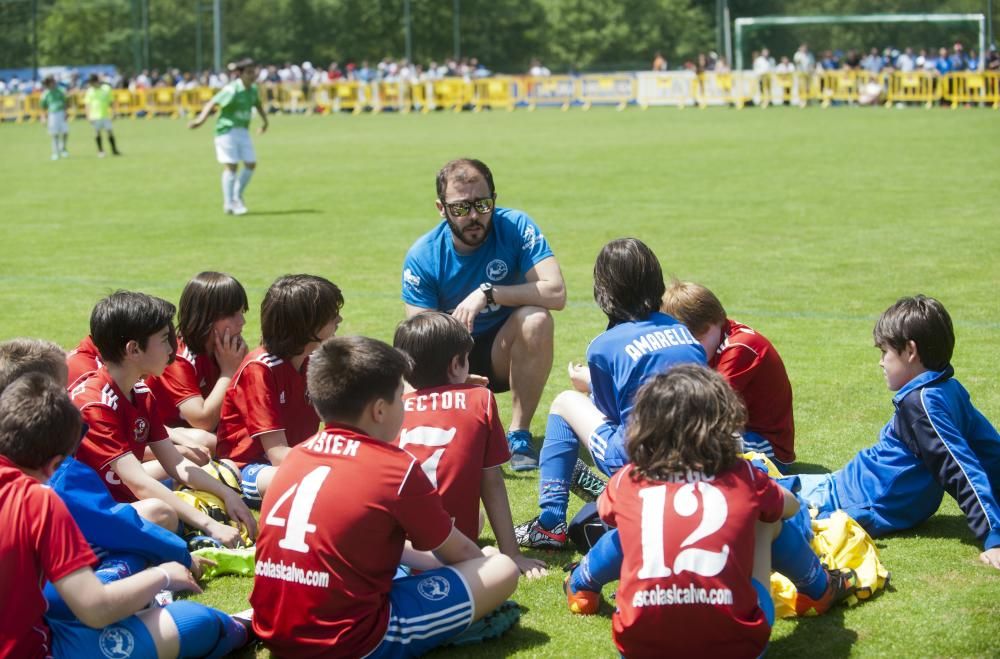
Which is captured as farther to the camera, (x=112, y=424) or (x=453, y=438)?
(x=112, y=424)

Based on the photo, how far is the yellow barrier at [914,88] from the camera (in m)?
41.4

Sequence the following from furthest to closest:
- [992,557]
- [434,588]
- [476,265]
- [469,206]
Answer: [476,265] → [469,206] → [992,557] → [434,588]

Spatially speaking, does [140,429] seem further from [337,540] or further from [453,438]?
[337,540]

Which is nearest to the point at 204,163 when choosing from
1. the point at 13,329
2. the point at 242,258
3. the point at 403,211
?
the point at 403,211

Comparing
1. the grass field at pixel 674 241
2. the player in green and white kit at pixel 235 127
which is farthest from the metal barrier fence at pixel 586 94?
the player in green and white kit at pixel 235 127

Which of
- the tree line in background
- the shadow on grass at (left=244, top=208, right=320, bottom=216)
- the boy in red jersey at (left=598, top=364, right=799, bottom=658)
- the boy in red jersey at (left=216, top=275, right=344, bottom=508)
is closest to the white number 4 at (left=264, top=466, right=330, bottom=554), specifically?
the boy in red jersey at (left=598, top=364, right=799, bottom=658)

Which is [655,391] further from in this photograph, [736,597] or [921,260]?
[921,260]

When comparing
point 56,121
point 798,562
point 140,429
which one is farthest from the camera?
point 56,121

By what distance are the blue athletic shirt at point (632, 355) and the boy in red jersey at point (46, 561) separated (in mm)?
2065

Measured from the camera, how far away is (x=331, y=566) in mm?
3857

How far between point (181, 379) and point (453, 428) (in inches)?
86.3

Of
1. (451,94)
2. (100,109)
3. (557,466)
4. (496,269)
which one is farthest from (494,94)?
(557,466)

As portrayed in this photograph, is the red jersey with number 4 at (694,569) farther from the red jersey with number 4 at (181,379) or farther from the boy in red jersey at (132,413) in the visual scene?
the red jersey with number 4 at (181,379)

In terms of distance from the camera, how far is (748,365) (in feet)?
19.6
